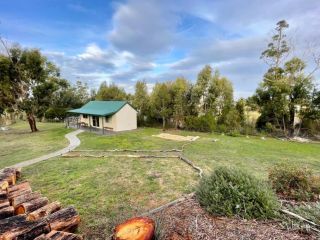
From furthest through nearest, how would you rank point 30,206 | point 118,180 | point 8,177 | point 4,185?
point 118,180
point 8,177
point 4,185
point 30,206

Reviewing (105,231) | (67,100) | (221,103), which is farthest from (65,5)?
(67,100)

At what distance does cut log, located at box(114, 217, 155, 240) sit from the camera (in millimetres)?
2691

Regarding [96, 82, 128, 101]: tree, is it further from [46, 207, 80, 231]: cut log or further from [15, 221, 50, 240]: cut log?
[15, 221, 50, 240]: cut log

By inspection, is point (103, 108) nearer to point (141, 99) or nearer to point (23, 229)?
point (141, 99)

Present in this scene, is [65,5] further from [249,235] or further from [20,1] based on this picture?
[249,235]

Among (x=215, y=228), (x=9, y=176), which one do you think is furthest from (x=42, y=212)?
(x=9, y=176)

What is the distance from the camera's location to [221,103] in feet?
63.0

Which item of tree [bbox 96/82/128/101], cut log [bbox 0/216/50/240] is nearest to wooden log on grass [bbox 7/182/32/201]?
cut log [bbox 0/216/50/240]

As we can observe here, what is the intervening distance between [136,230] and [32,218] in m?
2.12

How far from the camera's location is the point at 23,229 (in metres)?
2.96

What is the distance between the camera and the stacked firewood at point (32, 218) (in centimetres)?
294

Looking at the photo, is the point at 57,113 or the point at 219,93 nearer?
the point at 219,93

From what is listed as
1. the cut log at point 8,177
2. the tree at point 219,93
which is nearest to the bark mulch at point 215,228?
the cut log at point 8,177

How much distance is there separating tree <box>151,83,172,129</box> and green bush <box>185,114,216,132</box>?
227cm
